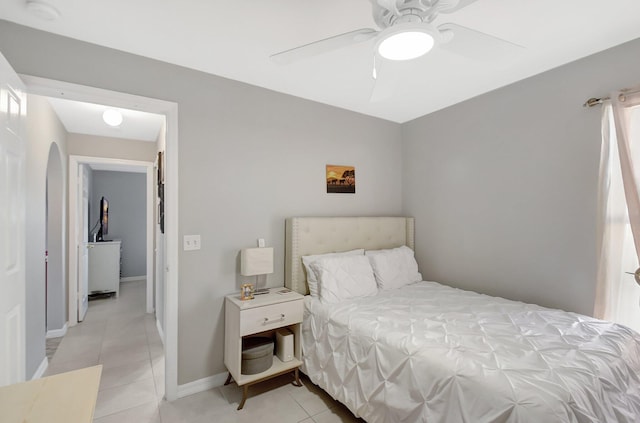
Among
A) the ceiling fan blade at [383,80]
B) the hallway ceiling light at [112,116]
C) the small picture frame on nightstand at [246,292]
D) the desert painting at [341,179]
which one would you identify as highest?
the hallway ceiling light at [112,116]

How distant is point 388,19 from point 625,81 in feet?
6.16

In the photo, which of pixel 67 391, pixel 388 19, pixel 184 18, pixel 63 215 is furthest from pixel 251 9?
pixel 63 215

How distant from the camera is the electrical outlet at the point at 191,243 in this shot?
2303 mm

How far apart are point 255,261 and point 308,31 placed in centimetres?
165

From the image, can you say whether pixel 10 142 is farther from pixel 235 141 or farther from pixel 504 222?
pixel 504 222

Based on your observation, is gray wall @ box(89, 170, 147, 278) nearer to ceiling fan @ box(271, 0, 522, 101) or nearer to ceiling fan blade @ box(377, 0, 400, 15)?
ceiling fan @ box(271, 0, 522, 101)

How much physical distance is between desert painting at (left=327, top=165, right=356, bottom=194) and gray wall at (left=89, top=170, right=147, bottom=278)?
5.27 metres

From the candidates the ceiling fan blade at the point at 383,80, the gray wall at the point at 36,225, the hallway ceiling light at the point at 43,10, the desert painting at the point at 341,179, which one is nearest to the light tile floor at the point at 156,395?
the gray wall at the point at 36,225

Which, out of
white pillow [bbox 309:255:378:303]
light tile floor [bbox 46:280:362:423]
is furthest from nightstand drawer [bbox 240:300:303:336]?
light tile floor [bbox 46:280:362:423]

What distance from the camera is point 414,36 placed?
4.17ft

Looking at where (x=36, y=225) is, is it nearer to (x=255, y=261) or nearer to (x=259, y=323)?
(x=255, y=261)

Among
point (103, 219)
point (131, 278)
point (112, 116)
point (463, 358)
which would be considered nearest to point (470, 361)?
point (463, 358)

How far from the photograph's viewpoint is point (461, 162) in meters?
3.03

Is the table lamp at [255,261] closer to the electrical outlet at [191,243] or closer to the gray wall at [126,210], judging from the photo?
the electrical outlet at [191,243]
